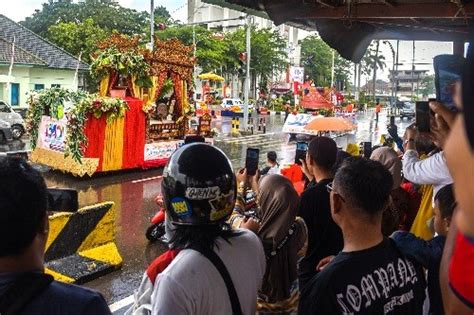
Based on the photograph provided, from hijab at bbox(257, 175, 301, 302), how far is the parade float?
9.90 meters

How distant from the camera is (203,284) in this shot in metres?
1.69

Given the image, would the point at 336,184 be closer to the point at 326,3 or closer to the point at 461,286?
the point at 461,286

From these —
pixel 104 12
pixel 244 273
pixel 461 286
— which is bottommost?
pixel 244 273

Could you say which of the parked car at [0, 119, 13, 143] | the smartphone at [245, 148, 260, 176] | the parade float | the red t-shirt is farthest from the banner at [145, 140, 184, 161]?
the red t-shirt

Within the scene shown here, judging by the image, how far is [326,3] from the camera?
4883 mm

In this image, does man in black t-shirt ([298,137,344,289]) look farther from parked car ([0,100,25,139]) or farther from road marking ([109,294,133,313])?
parked car ([0,100,25,139])

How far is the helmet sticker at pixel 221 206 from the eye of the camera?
1.87 metres

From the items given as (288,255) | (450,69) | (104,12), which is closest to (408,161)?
(288,255)

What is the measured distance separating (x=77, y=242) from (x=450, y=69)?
5.25 meters

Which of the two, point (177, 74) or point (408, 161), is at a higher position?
point (177, 74)

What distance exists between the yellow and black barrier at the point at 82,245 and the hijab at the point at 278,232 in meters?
3.50

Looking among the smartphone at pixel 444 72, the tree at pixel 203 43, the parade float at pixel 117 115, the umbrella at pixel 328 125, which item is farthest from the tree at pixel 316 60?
the smartphone at pixel 444 72

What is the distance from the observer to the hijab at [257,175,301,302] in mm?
2678

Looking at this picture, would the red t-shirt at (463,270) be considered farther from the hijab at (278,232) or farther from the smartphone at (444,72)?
the hijab at (278,232)
